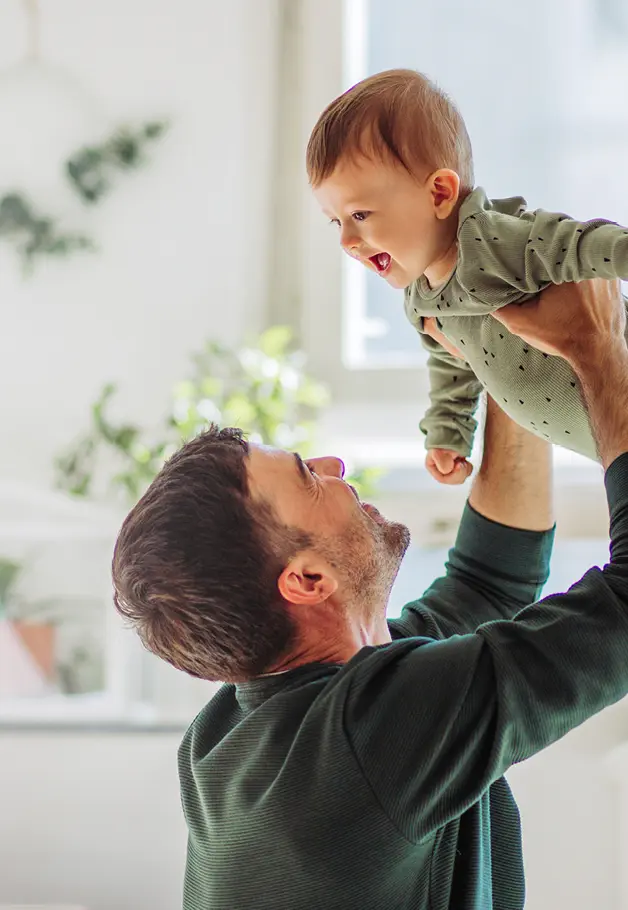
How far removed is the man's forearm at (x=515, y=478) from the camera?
127 cm

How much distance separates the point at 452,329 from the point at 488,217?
0.15 metres

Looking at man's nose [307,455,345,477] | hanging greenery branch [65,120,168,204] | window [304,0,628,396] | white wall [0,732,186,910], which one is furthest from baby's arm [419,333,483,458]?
hanging greenery branch [65,120,168,204]

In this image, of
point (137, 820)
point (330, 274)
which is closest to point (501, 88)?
point (330, 274)

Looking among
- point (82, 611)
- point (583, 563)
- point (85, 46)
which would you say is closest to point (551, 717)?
point (583, 563)

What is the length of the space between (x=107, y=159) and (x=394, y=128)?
1224 millimetres

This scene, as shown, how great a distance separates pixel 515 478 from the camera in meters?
1.27

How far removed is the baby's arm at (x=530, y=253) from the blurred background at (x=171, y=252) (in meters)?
0.96

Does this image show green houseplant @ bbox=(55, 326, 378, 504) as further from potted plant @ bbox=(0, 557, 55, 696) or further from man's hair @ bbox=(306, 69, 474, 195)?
man's hair @ bbox=(306, 69, 474, 195)

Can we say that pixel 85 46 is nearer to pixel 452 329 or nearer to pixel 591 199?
pixel 591 199

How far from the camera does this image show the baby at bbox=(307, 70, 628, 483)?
0.98 metres

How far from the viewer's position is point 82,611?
2074 millimetres

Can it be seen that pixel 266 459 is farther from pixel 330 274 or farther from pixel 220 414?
pixel 330 274

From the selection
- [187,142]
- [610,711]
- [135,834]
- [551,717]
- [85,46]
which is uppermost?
[85,46]

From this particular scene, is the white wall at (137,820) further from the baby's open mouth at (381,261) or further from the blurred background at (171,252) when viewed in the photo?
the baby's open mouth at (381,261)
